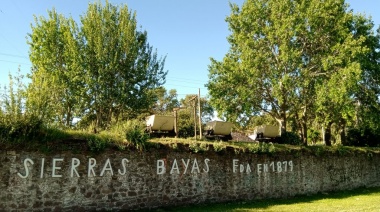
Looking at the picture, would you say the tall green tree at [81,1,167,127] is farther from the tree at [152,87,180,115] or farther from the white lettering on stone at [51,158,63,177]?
the tree at [152,87,180,115]

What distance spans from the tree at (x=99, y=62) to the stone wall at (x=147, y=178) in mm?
6902

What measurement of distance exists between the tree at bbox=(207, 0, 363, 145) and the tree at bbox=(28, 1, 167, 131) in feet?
15.1

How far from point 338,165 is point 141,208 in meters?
11.8

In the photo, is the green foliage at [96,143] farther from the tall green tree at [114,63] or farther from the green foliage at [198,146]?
the tall green tree at [114,63]

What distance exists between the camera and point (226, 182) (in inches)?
500

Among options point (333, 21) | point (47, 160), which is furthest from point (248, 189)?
point (333, 21)

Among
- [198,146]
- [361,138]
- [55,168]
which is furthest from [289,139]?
[55,168]

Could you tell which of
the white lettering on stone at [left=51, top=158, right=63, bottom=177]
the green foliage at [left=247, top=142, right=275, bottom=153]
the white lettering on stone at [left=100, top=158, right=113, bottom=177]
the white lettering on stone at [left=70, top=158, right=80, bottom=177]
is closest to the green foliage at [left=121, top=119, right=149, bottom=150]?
the white lettering on stone at [left=100, top=158, right=113, bottom=177]

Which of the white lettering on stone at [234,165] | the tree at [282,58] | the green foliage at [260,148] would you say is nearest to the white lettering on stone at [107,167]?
the white lettering on stone at [234,165]

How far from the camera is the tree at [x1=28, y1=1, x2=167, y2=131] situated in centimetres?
1811

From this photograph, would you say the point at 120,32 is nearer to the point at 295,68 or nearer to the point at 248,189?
the point at 295,68

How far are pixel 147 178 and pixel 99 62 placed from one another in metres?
9.65

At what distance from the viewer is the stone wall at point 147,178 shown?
8.69 metres

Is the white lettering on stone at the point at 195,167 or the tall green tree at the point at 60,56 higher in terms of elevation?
the tall green tree at the point at 60,56
